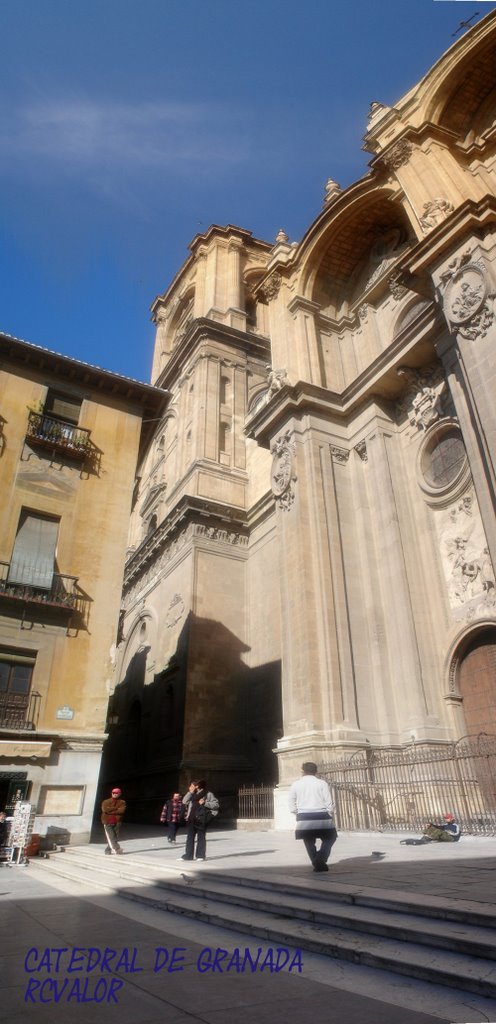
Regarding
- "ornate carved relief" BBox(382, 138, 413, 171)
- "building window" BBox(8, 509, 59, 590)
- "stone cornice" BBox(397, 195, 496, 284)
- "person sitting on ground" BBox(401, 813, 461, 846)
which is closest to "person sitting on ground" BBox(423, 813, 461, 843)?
"person sitting on ground" BBox(401, 813, 461, 846)

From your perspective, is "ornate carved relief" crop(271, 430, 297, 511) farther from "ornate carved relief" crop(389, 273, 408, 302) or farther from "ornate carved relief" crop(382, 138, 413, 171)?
"ornate carved relief" crop(382, 138, 413, 171)

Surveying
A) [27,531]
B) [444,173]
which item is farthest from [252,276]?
[27,531]

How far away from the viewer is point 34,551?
15.8m

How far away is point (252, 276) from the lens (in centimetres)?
4256

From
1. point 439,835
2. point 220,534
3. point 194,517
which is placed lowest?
point 439,835

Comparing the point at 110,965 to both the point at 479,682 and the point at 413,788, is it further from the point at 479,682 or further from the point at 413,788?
the point at 479,682

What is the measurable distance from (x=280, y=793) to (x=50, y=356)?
14.5 meters

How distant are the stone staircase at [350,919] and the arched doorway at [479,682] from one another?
32.1 ft

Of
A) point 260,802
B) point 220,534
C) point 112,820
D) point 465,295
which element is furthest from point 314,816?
point 220,534

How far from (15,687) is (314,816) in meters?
9.73

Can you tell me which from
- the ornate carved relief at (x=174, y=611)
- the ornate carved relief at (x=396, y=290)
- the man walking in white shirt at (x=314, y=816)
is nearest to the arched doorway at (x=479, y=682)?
the man walking in white shirt at (x=314, y=816)

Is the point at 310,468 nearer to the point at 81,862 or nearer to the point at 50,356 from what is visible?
the point at 50,356

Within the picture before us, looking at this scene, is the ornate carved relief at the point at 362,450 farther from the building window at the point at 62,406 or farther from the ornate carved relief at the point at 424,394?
Result: the building window at the point at 62,406

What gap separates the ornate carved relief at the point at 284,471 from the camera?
20.1m
